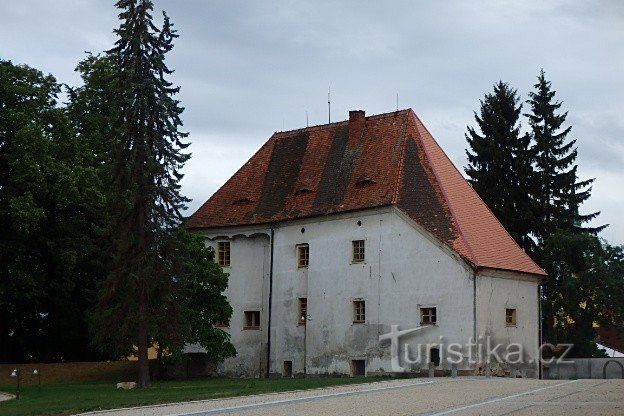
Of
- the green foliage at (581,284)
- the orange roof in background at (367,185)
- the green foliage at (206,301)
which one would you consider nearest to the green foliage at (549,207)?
the green foliage at (581,284)

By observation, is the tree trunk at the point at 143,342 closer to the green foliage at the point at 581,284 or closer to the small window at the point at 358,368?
the small window at the point at 358,368

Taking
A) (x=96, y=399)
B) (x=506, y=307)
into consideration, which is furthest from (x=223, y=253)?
(x=96, y=399)

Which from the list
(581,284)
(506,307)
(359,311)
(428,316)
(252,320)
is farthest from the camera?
(581,284)

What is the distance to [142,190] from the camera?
35.3 meters

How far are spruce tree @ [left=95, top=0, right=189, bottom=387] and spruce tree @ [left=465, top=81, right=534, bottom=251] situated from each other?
92.0ft

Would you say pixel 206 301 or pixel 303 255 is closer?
pixel 206 301

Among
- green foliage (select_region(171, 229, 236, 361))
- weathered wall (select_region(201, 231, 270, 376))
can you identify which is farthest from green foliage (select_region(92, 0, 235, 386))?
weathered wall (select_region(201, 231, 270, 376))

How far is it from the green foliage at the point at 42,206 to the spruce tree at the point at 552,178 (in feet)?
89.8

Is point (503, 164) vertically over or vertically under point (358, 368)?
over

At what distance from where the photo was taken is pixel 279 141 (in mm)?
51781

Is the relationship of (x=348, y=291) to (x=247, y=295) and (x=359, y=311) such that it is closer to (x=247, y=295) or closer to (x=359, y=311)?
(x=359, y=311)

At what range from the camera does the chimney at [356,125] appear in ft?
156

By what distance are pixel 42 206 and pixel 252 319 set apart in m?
11.5

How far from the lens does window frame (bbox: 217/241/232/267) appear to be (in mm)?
49194
